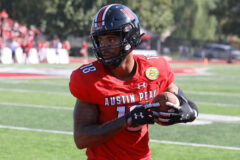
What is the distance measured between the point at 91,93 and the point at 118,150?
1.39 feet

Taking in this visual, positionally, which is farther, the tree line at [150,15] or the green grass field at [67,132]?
the tree line at [150,15]

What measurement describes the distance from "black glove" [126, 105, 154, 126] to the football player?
76 mm

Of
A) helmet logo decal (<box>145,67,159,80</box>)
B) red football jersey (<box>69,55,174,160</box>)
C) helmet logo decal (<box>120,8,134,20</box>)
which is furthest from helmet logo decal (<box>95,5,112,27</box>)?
helmet logo decal (<box>145,67,159,80</box>)

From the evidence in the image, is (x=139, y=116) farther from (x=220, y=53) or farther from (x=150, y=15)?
(x=220, y=53)

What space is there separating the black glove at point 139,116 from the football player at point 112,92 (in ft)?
0.25

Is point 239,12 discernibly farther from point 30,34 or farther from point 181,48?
point 30,34

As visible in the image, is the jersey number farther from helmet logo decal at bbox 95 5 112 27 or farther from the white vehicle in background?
the white vehicle in background

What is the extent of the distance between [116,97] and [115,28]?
0.45 metres

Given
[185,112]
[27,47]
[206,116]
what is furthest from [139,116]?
[27,47]

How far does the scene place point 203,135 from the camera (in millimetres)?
7883

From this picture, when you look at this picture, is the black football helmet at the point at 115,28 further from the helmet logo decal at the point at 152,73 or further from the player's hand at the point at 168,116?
the player's hand at the point at 168,116

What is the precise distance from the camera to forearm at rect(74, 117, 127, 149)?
332 cm

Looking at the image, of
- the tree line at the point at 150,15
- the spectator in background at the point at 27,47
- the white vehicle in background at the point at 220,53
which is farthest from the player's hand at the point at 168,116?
the white vehicle in background at the point at 220,53

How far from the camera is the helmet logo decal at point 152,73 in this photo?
3.67m
